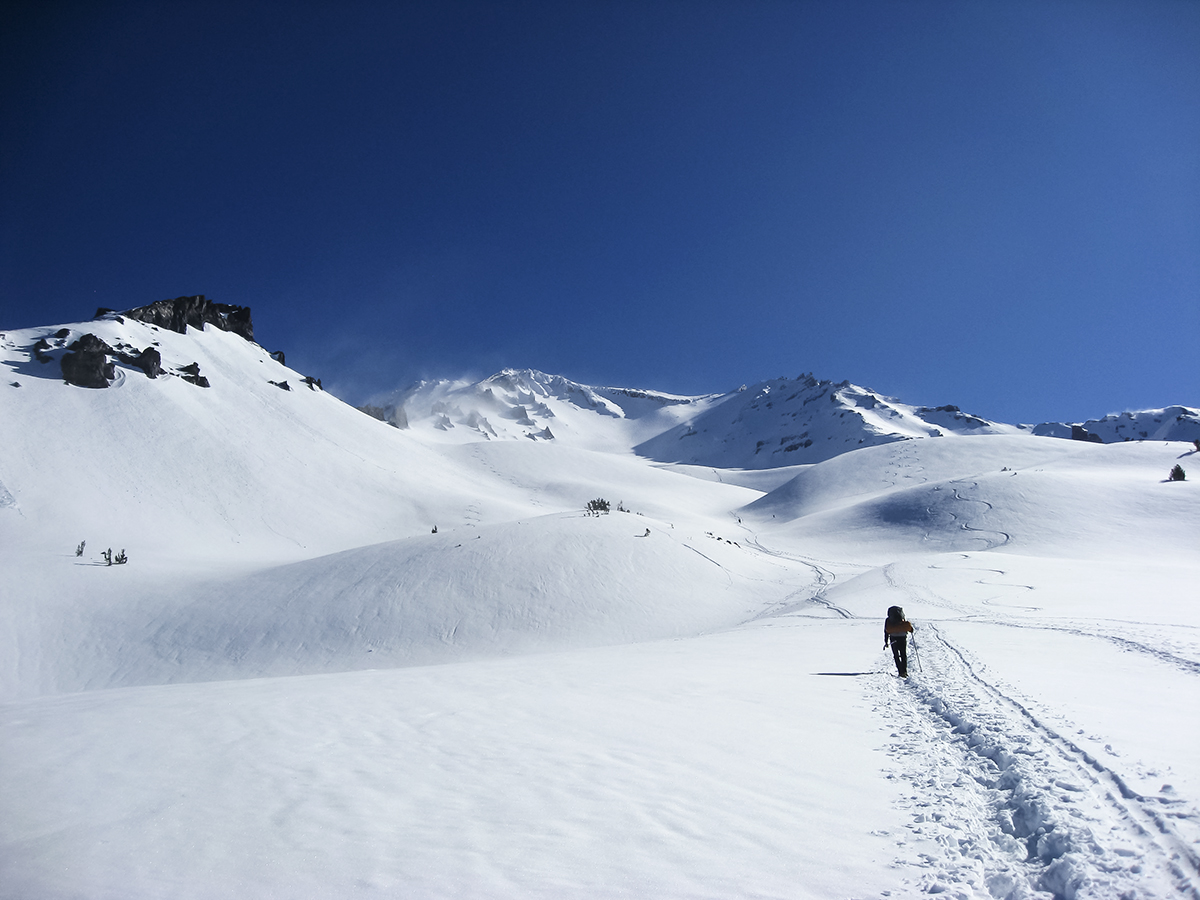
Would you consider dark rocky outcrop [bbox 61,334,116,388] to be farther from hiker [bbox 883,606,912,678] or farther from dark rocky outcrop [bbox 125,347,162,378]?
hiker [bbox 883,606,912,678]

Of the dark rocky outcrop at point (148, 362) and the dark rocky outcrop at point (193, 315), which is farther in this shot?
the dark rocky outcrop at point (193, 315)

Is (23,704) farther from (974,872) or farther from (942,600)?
(942,600)

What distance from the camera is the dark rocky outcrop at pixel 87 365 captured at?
41.0 meters

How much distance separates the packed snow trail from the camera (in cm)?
324

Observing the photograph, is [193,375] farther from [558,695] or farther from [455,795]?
[455,795]

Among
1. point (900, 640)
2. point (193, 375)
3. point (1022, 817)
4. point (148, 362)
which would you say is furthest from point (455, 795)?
point (193, 375)

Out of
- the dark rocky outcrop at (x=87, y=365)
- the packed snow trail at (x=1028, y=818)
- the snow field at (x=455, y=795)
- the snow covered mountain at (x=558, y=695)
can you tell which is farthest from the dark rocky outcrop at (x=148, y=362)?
the packed snow trail at (x=1028, y=818)

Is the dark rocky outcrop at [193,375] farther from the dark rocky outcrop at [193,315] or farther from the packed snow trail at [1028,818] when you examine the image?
the packed snow trail at [1028,818]

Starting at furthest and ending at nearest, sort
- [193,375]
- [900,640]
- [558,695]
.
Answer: [193,375] → [900,640] → [558,695]

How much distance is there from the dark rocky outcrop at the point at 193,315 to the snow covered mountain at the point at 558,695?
15.6 m

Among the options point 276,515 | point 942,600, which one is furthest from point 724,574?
point 276,515

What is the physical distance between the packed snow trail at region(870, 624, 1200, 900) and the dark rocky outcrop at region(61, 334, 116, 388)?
2146 inches

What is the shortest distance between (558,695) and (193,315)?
69629 mm

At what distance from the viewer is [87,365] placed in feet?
135
